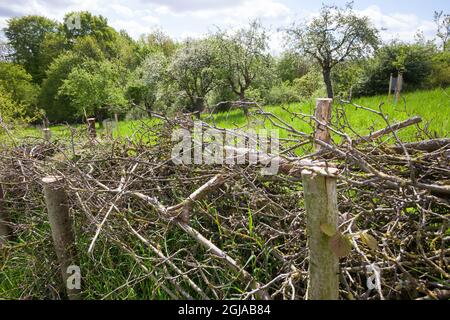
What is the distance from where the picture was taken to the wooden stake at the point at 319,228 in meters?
1.37

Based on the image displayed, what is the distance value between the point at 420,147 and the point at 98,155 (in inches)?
129

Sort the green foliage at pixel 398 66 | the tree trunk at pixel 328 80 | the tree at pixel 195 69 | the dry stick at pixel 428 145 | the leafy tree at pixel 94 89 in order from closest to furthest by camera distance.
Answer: the dry stick at pixel 428 145 < the green foliage at pixel 398 66 < the tree trunk at pixel 328 80 < the tree at pixel 195 69 < the leafy tree at pixel 94 89

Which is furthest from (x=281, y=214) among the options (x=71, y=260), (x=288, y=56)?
(x=288, y=56)

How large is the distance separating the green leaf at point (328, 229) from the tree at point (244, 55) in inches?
727

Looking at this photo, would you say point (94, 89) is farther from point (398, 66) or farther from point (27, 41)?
point (27, 41)

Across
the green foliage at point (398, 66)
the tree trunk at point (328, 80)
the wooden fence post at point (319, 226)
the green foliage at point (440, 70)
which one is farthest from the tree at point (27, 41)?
the wooden fence post at point (319, 226)

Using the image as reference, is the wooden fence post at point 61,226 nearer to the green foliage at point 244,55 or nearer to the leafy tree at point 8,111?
the leafy tree at point 8,111

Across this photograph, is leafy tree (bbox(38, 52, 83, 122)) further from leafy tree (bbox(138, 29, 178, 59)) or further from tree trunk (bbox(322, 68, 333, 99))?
tree trunk (bbox(322, 68, 333, 99))

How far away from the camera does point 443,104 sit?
8.20 metres

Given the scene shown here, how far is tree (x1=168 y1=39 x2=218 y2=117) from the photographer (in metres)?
20.6

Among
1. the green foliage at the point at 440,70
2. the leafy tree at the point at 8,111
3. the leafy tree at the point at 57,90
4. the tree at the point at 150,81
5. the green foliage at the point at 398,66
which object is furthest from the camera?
the leafy tree at the point at 57,90

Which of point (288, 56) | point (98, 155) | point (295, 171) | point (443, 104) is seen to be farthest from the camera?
point (288, 56)

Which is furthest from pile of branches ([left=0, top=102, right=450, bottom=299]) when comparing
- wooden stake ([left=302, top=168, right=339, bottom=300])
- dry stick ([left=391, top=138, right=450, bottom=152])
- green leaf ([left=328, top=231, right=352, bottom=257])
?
green leaf ([left=328, top=231, right=352, bottom=257])
